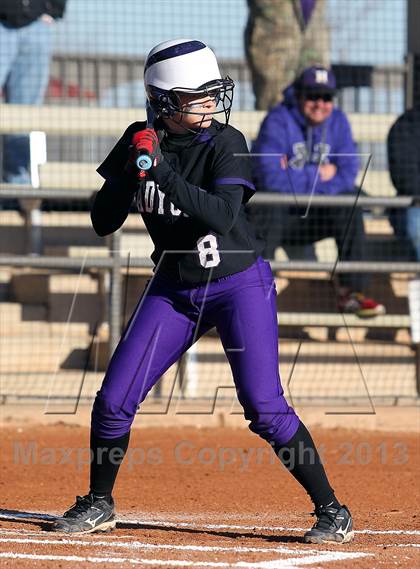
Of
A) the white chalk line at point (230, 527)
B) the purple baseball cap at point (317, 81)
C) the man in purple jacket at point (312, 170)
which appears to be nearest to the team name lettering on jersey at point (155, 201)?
the white chalk line at point (230, 527)

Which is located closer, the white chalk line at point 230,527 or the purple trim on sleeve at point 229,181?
the purple trim on sleeve at point 229,181

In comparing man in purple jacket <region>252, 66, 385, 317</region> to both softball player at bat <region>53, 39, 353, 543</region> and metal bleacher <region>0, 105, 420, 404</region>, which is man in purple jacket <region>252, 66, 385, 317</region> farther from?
softball player at bat <region>53, 39, 353, 543</region>

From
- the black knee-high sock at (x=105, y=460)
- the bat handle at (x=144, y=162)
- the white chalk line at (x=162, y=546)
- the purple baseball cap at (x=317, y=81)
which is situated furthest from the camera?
the purple baseball cap at (x=317, y=81)

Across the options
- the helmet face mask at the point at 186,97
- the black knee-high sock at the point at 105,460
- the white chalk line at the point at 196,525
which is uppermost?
the helmet face mask at the point at 186,97

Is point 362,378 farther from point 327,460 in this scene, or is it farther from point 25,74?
point 25,74

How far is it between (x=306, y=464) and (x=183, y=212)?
4.08 feet

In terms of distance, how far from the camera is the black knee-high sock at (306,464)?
16.7 feet

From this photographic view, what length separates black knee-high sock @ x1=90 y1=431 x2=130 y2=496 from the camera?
16.9ft

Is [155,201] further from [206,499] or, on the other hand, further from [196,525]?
[206,499]

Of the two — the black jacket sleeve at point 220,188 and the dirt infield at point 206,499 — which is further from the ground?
the black jacket sleeve at point 220,188

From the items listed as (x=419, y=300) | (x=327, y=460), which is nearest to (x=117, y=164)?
(x=327, y=460)

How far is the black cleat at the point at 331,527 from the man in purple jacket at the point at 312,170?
13.8ft

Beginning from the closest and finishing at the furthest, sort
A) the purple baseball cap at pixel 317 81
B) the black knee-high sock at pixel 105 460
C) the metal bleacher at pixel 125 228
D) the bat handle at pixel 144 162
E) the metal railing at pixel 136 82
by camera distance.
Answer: the bat handle at pixel 144 162, the black knee-high sock at pixel 105 460, the metal bleacher at pixel 125 228, the purple baseball cap at pixel 317 81, the metal railing at pixel 136 82

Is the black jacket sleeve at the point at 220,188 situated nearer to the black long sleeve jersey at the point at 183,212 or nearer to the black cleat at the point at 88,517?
the black long sleeve jersey at the point at 183,212
